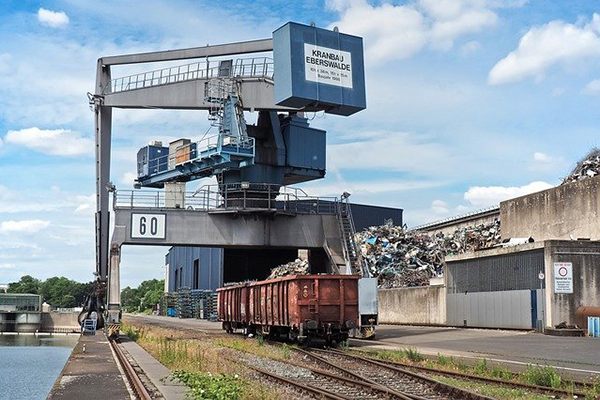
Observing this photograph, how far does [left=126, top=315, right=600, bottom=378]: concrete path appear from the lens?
17.8 metres

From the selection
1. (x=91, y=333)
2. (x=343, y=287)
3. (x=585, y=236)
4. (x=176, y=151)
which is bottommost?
(x=91, y=333)

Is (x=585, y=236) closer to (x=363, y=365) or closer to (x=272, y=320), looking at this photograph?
(x=272, y=320)

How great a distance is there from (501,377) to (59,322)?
3711 inches

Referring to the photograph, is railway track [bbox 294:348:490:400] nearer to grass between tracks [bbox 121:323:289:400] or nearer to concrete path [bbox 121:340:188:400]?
grass between tracks [bbox 121:323:289:400]

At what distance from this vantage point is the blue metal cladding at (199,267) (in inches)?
2734

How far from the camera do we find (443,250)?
44344 millimetres

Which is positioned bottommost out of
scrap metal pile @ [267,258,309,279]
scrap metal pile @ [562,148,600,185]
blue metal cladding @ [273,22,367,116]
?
scrap metal pile @ [267,258,309,279]

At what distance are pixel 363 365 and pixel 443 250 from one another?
27060mm

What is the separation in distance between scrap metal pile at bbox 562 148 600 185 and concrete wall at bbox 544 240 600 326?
6983mm

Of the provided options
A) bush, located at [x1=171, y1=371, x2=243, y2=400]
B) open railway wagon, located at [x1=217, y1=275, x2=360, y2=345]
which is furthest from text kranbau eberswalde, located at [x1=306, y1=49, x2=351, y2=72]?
bush, located at [x1=171, y1=371, x2=243, y2=400]

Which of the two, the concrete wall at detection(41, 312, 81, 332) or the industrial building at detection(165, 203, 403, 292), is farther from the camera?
the concrete wall at detection(41, 312, 81, 332)

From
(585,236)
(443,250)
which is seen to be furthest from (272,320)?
(443,250)

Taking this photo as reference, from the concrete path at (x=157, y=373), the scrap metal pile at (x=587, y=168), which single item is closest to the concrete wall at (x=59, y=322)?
the concrete path at (x=157, y=373)

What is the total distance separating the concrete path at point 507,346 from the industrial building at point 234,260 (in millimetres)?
26007
